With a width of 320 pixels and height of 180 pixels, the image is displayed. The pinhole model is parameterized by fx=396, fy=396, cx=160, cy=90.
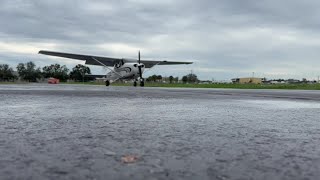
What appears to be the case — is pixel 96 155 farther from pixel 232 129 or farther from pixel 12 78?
pixel 12 78

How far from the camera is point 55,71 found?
188250 mm

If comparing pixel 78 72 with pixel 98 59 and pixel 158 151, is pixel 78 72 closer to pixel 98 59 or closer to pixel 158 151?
pixel 98 59

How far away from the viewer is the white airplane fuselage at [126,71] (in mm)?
52938

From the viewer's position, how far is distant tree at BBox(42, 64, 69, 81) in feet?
578

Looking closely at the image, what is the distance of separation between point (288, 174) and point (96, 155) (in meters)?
1.67

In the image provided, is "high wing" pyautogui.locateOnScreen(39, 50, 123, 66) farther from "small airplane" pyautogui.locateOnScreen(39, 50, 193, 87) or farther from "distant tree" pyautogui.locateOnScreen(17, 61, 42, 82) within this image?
"distant tree" pyautogui.locateOnScreen(17, 61, 42, 82)

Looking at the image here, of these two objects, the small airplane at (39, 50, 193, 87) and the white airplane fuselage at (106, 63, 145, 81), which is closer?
the small airplane at (39, 50, 193, 87)

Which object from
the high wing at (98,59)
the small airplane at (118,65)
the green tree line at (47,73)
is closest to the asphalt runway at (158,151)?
the small airplane at (118,65)

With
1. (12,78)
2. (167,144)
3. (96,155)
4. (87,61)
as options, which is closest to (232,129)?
(167,144)

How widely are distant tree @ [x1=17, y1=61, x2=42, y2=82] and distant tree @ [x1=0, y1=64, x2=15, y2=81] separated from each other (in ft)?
18.5

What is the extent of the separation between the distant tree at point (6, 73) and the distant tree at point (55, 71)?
14.4 metres

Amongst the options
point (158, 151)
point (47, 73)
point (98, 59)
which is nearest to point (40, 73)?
point (47, 73)

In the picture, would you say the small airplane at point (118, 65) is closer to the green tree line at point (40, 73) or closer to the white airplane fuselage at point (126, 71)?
the white airplane fuselage at point (126, 71)

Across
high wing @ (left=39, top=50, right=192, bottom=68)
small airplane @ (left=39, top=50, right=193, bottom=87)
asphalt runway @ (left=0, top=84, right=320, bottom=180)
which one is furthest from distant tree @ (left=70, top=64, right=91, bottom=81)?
asphalt runway @ (left=0, top=84, right=320, bottom=180)
